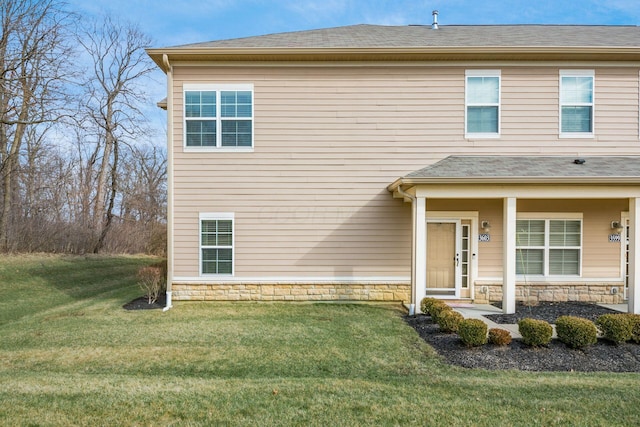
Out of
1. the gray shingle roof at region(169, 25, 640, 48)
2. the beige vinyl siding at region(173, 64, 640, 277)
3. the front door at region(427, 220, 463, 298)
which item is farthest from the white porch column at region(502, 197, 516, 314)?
the gray shingle roof at region(169, 25, 640, 48)

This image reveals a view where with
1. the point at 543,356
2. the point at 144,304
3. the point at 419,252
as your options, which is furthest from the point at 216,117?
the point at 543,356

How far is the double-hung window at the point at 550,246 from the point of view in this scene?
9.77m

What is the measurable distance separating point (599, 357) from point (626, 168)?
4.94 meters

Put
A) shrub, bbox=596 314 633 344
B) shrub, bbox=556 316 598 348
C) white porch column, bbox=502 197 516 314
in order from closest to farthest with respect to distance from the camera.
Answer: shrub, bbox=556 316 598 348, shrub, bbox=596 314 633 344, white porch column, bbox=502 197 516 314

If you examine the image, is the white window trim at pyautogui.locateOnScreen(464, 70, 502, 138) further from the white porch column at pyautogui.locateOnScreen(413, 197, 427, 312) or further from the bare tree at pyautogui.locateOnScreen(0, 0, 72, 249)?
the bare tree at pyautogui.locateOnScreen(0, 0, 72, 249)

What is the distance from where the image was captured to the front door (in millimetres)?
9828

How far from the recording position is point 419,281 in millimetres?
8320

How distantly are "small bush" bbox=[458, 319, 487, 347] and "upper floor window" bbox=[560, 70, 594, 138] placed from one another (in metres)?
6.15

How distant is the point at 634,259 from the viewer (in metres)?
8.12

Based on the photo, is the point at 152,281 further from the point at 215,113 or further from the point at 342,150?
the point at 342,150

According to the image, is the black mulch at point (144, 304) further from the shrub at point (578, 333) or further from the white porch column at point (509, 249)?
the shrub at point (578, 333)

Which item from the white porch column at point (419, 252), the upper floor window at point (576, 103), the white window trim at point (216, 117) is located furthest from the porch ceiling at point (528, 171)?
the white window trim at point (216, 117)

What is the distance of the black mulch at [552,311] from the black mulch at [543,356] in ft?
5.30

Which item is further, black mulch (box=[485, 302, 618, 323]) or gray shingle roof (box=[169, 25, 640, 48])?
gray shingle roof (box=[169, 25, 640, 48])
